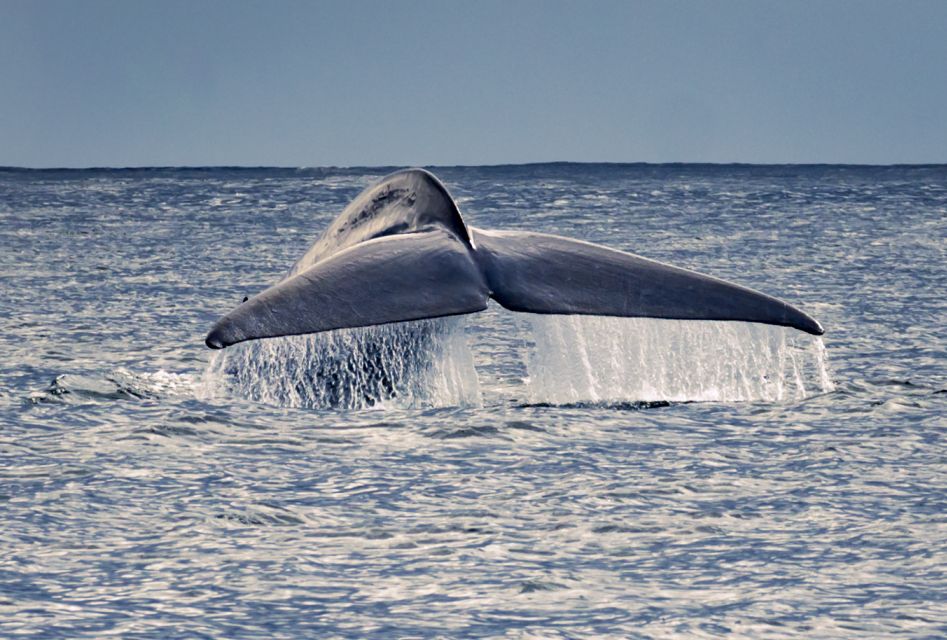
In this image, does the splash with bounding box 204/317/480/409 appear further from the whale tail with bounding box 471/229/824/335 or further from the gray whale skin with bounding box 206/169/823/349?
Result: the whale tail with bounding box 471/229/824/335

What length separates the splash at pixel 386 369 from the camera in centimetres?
1161

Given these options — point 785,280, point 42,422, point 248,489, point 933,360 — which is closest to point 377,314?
point 248,489

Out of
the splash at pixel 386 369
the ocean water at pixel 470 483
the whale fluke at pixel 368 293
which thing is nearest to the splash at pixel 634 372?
the ocean water at pixel 470 483

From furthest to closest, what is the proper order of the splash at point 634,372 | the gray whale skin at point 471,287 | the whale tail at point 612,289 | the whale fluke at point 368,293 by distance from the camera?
the splash at point 634,372, the whale tail at point 612,289, the gray whale skin at point 471,287, the whale fluke at point 368,293

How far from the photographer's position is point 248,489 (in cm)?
958

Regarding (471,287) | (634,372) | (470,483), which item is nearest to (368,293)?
(471,287)

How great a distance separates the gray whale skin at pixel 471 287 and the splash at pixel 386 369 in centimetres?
110

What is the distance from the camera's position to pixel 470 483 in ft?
32.1

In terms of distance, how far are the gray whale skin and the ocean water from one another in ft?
0.95

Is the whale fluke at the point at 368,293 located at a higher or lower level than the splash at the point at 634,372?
higher

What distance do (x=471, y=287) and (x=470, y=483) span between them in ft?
4.03

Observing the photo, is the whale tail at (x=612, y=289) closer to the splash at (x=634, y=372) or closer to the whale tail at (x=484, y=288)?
the whale tail at (x=484, y=288)

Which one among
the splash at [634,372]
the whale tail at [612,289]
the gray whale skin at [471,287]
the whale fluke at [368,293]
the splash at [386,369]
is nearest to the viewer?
the whale fluke at [368,293]

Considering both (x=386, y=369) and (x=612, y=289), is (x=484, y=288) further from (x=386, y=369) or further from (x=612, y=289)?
(x=386, y=369)
